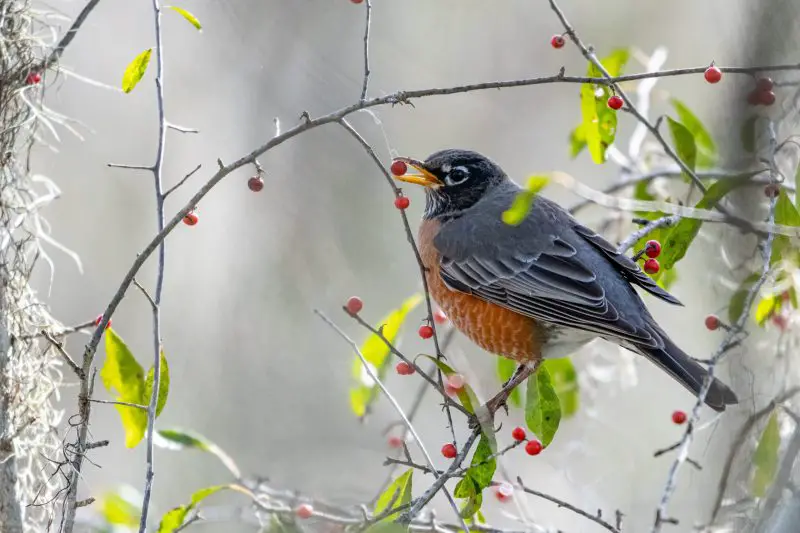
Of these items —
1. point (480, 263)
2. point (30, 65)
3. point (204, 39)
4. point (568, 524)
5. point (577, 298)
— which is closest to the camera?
point (30, 65)

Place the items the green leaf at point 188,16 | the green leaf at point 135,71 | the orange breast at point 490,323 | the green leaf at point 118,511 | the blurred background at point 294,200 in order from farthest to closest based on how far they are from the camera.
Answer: the blurred background at point 294,200, the green leaf at point 118,511, the orange breast at point 490,323, the green leaf at point 135,71, the green leaf at point 188,16

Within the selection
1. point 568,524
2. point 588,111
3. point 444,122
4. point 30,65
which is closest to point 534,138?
point 444,122

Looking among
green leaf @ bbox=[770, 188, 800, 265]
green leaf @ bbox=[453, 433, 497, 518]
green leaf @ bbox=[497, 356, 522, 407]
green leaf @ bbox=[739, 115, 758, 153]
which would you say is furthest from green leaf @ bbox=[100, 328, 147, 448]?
green leaf @ bbox=[739, 115, 758, 153]

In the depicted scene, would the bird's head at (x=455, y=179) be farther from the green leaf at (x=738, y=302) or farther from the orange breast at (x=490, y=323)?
the green leaf at (x=738, y=302)

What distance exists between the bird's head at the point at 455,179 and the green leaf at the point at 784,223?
5.08 feet

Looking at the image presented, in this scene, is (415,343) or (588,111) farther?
(415,343)

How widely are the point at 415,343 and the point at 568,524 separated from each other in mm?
1741

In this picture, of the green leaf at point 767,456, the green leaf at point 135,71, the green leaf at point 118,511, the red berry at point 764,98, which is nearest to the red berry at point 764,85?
the red berry at point 764,98

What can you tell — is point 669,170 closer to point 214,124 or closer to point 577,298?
point 577,298

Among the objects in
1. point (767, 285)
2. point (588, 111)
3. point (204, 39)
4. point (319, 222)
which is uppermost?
point (204, 39)

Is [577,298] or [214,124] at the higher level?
[214,124]

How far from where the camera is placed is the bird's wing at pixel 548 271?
133 inches

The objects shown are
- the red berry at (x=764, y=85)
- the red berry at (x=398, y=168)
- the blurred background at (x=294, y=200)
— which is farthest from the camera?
the blurred background at (x=294, y=200)

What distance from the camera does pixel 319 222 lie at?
772 centimetres
